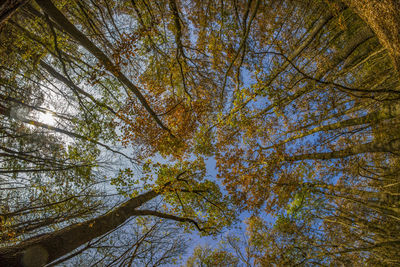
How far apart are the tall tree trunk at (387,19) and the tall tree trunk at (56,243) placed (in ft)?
26.8

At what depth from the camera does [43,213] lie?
15.4 feet

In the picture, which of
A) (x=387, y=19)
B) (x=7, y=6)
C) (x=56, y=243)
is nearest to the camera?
(x=7, y=6)

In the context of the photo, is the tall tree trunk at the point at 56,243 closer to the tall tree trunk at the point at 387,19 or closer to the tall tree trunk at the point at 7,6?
the tall tree trunk at the point at 7,6

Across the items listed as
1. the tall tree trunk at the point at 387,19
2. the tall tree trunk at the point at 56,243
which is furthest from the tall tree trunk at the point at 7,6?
the tall tree trunk at the point at 387,19

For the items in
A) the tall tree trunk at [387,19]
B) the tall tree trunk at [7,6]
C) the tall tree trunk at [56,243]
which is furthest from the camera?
the tall tree trunk at [56,243]

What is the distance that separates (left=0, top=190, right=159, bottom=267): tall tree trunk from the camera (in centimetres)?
288

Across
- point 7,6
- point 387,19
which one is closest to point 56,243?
point 7,6

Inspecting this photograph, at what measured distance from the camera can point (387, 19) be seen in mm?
2594

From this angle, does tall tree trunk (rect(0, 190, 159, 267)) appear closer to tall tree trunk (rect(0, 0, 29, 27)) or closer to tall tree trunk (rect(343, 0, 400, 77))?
tall tree trunk (rect(0, 0, 29, 27))

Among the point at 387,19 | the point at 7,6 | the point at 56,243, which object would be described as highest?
the point at 387,19

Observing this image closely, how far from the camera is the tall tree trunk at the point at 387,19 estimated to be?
249cm

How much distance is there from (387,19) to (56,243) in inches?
327

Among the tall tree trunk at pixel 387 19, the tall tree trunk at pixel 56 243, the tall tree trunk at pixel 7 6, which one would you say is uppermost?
the tall tree trunk at pixel 387 19

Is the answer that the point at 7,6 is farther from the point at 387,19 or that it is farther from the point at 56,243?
the point at 387,19
